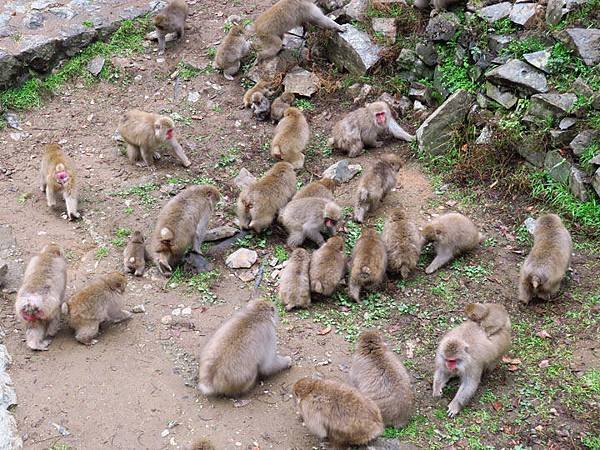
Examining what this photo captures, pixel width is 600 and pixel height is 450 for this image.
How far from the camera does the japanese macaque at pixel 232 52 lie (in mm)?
12531

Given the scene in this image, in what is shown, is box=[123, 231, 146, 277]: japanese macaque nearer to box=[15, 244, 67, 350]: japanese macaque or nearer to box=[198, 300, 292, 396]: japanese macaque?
box=[15, 244, 67, 350]: japanese macaque

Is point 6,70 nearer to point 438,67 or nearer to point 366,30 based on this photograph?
point 366,30

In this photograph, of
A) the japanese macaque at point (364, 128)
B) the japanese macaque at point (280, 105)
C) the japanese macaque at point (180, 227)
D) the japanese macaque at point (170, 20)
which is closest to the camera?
the japanese macaque at point (180, 227)

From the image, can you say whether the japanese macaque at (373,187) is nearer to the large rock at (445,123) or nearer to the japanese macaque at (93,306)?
the large rock at (445,123)

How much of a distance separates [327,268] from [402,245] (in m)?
1.03

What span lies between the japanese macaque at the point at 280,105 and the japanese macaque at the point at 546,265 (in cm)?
511

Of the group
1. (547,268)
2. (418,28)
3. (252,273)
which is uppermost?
(418,28)

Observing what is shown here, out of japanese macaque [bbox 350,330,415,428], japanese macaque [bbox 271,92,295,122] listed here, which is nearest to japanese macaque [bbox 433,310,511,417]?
japanese macaque [bbox 350,330,415,428]

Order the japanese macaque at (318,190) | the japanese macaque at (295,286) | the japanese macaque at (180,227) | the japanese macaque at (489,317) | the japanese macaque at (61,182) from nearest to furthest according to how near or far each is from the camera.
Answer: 1. the japanese macaque at (489,317)
2. the japanese macaque at (295,286)
3. the japanese macaque at (180,227)
4. the japanese macaque at (318,190)
5. the japanese macaque at (61,182)

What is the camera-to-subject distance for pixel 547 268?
7.80 m

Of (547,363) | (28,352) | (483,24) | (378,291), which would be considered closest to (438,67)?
(483,24)

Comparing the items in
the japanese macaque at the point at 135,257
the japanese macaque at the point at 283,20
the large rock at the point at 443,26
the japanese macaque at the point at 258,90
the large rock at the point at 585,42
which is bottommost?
the japanese macaque at the point at 135,257

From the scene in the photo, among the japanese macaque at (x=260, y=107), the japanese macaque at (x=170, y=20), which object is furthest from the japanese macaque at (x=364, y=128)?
the japanese macaque at (x=170, y=20)

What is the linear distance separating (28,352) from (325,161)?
550 centimetres
